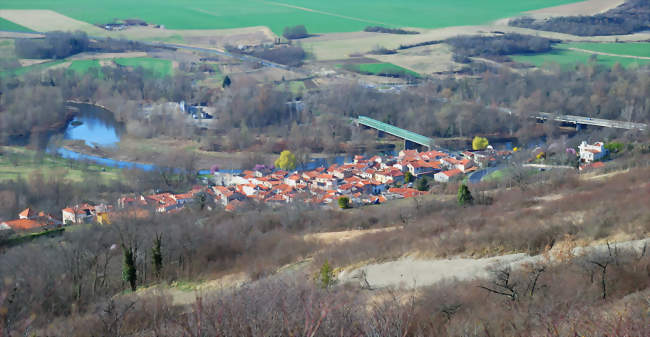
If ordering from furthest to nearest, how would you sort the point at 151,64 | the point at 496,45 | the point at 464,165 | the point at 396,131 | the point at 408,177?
the point at 496,45
the point at 151,64
the point at 396,131
the point at 464,165
the point at 408,177

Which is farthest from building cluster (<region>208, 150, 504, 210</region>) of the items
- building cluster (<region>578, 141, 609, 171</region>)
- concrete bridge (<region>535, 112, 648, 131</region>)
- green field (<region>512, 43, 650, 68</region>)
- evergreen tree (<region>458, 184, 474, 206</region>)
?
green field (<region>512, 43, 650, 68</region>)

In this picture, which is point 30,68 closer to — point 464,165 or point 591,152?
point 464,165

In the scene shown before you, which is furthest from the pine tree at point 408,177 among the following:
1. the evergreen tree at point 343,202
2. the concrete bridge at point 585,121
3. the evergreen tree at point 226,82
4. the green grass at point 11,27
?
the green grass at point 11,27

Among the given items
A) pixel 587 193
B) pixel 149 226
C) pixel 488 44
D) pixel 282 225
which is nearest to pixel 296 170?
pixel 282 225

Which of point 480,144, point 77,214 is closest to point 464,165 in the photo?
point 480,144

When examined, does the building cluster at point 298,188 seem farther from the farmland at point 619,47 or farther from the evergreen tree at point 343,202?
the farmland at point 619,47

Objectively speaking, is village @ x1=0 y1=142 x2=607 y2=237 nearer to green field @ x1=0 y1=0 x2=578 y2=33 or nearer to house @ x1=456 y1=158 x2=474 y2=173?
house @ x1=456 y1=158 x2=474 y2=173
